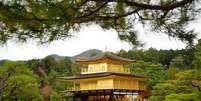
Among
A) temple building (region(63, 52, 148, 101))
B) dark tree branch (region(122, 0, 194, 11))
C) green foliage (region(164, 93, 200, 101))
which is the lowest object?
green foliage (region(164, 93, 200, 101))

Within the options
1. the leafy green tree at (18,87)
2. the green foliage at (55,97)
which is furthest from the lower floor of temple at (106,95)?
the leafy green tree at (18,87)

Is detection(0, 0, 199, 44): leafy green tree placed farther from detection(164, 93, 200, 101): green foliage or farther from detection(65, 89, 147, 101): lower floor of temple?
detection(65, 89, 147, 101): lower floor of temple

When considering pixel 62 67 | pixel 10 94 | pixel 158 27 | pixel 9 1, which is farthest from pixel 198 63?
pixel 62 67

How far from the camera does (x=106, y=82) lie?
994 inches

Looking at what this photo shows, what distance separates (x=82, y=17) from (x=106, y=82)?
71.8 ft

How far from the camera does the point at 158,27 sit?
364cm

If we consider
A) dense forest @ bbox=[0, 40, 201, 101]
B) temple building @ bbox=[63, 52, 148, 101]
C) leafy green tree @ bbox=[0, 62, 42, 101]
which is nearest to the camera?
dense forest @ bbox=[0, 40, 201, 101]

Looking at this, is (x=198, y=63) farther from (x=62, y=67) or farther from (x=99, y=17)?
(x=62, y=67)

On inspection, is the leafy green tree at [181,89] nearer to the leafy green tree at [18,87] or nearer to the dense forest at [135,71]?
the dense forest at [135,71]

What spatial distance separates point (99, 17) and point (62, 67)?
39.1m

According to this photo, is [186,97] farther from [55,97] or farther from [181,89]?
[55,97]

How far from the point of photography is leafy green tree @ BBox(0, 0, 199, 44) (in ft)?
10.1

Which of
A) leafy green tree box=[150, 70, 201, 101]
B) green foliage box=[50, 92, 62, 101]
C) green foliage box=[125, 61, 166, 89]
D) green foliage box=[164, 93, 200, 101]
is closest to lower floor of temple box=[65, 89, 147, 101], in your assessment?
green foliage box=[50, 92, 62, 101]

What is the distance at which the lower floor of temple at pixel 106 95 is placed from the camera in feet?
81.9
